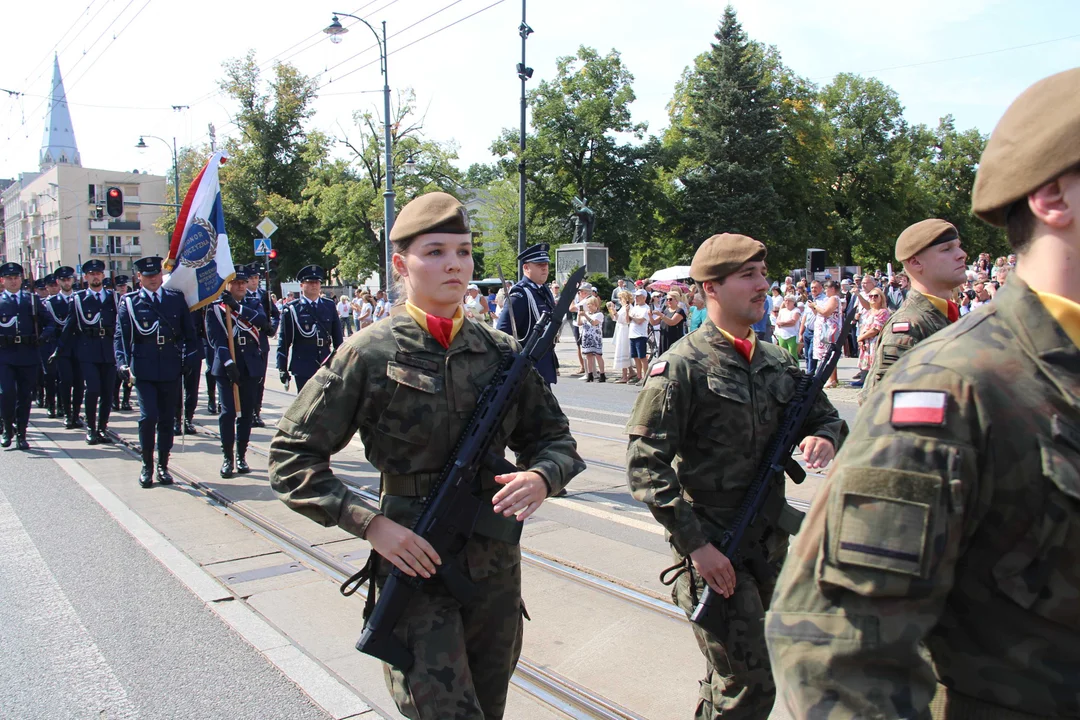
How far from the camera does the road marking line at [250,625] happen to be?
3.76 m

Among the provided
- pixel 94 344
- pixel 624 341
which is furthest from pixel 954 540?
pixel 624 341

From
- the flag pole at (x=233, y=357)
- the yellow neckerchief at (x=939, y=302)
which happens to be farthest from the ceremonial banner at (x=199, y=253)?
the yellow neckerchief at (x=939, y=302)

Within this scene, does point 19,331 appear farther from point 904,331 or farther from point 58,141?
point 58,141

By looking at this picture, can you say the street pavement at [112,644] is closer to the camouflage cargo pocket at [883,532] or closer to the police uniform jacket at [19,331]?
the camouflage cargo pocket at [883,532]

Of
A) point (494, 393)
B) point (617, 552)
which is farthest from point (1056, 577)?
point (617, 552)

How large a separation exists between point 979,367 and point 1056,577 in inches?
12.3

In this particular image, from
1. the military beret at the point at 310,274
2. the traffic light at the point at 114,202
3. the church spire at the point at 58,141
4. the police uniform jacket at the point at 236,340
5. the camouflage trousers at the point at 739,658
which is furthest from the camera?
the church spire at the point at 58,141

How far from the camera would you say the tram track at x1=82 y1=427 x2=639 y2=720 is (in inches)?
139

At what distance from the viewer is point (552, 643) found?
4215 millimetres

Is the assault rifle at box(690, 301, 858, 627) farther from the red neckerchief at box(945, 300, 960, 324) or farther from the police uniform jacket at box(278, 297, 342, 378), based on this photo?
the police uniform jacket at box(278, 297, 342, 378)

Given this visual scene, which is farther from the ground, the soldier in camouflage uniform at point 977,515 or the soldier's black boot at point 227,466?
the soldier in camouflage uniform at point 977,515

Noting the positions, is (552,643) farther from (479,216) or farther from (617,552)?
(479,216)

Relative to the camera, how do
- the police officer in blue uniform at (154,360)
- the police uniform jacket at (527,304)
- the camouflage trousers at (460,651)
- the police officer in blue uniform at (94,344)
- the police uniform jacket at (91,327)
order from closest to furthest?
1. the camouflage trousers at (460,651)
2. the police uniform jacket at (527,304)
3. the police officer in blue uniform at (154,360)
4. the police officer in blue uniform at (94,344)
5. the police uniform jacket at (91,327)

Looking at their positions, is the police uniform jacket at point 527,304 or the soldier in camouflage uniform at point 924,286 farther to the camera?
the police uniform jacket at point 527,304
